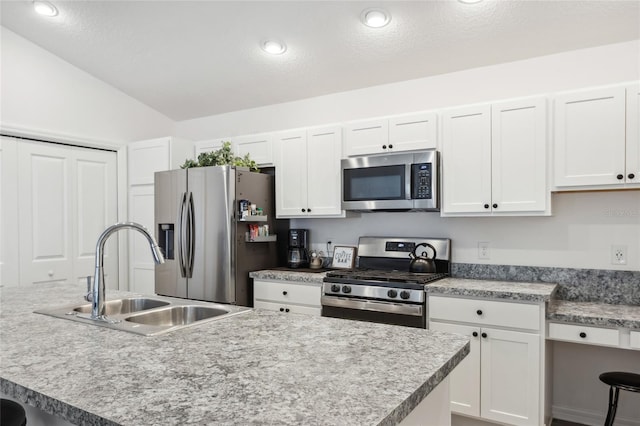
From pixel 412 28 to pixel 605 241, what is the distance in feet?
6.19

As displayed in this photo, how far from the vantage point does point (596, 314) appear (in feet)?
8.11

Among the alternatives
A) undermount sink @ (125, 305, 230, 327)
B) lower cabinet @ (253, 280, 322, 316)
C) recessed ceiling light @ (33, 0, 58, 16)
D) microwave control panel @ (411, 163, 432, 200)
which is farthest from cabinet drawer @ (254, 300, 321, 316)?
recessed ceiling light @ (33, 0, 58, 16)

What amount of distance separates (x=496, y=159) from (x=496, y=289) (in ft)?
2.78

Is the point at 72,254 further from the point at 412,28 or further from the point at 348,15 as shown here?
the point at 412,28

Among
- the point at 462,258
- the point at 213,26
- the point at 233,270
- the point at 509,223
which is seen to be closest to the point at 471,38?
the point at 509,223

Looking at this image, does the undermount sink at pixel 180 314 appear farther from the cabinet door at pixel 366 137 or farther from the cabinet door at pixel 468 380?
the cabinet door at pixel 366 137

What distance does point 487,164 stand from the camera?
2.90 meters

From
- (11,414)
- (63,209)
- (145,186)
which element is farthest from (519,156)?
(63,209)

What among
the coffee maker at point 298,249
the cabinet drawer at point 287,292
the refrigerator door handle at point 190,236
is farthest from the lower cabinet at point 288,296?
the refrigerator door handle at point 190,236

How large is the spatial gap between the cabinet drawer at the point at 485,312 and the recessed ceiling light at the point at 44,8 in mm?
3490

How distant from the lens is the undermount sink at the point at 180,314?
1936 mm

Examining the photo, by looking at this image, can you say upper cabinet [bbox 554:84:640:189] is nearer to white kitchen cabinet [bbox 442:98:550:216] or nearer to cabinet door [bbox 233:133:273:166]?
white kitchen cabinet [bbox 442:98:550:216]

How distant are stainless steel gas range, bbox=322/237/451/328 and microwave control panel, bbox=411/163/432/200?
438mm

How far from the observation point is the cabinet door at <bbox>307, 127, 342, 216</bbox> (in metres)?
3.52
